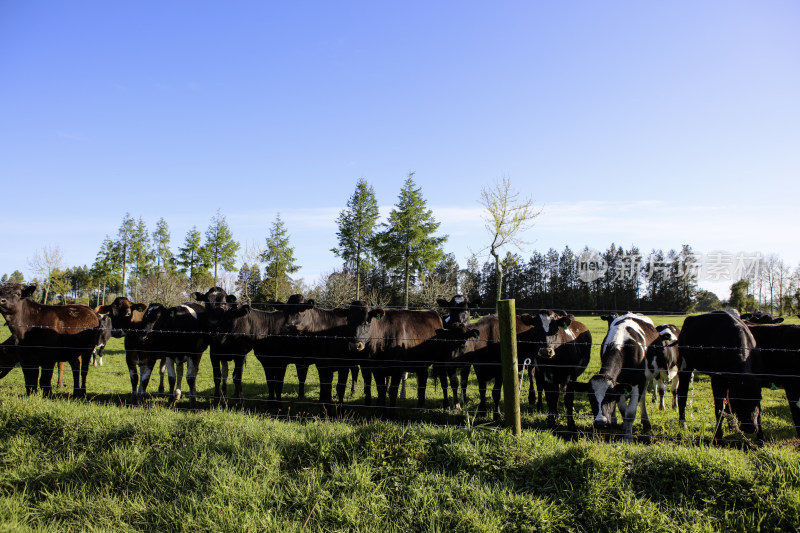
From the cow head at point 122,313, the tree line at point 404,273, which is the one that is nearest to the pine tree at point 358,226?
the tree line at point 404,273

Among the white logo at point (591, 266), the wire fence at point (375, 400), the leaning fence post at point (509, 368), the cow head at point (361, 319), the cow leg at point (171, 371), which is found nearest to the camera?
the leaning fence post at point (509, 368)

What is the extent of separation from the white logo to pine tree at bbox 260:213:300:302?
52855mm

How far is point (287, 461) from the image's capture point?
464 cm

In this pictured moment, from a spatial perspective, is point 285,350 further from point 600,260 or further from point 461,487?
point 600,260

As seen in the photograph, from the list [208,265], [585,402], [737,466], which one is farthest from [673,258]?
[737,466]

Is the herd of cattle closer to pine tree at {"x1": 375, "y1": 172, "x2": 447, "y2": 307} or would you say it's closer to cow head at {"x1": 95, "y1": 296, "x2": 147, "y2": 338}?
cow head at {"x1": 95, "y1": 296, "x2": 147, "y2": 338}

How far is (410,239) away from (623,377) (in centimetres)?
2987

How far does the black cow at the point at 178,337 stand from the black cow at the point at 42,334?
117 centimetres

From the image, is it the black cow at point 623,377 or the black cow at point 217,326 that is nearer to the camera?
the black cow at point 623,377

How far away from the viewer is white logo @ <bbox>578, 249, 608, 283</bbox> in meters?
76.8

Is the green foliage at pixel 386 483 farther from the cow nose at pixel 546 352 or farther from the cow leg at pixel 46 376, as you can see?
the cow leg at pixel 46 376

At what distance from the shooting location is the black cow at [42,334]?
8.33m

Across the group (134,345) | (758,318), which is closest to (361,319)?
(134,345)

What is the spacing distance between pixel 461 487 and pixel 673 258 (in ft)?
291
